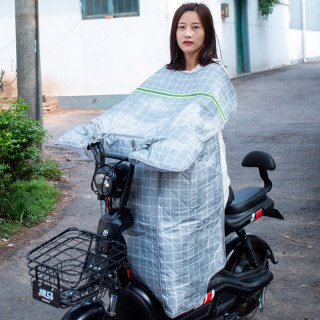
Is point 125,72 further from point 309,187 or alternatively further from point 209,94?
point 209,94

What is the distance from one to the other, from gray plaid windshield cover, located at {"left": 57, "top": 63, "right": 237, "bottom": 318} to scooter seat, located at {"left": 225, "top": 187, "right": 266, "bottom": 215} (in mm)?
297

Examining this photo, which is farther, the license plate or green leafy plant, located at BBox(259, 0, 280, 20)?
green leafy plant, located at BBox(259, 0, 280, 20)

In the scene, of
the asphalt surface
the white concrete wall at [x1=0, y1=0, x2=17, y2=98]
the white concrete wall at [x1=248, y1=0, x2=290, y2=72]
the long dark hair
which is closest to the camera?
the long dark hair

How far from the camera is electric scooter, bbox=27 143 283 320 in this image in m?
2.33

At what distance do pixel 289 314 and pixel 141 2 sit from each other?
31.2 feet

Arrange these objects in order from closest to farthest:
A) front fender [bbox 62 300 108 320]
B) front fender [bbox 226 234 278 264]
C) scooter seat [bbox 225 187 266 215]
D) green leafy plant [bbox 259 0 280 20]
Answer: front fender [bbox 62 300 108 320] → scooter seat [bbox 225 187 266 215] → front fender [bbox 226 234 278 264] → green leafy plant [bbox 259 0 280 20]

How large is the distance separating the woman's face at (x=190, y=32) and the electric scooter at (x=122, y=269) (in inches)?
31.9

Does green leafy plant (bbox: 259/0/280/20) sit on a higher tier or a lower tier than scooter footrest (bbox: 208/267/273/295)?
higher

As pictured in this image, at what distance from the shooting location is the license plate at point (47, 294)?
2.21 metres

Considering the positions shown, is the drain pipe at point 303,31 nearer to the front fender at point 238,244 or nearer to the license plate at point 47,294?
the front fender at point 238,244

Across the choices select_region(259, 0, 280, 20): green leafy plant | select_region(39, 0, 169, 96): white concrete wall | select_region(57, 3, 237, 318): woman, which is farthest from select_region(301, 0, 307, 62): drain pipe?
select_region(57, 3, 237, 318): woman

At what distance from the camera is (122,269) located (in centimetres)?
271

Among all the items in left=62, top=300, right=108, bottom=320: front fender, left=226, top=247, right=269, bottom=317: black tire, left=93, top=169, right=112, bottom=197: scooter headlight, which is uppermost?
left=93, top=169, right=112, bottom=197: scooter headlight

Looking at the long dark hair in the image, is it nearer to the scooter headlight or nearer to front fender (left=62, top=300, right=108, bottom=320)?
the scooter headlight
